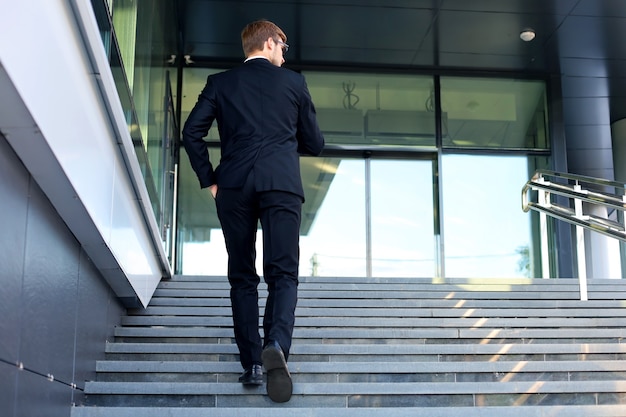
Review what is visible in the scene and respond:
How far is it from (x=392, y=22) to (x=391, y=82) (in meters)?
1.61

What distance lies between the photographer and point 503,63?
11406 millimetres

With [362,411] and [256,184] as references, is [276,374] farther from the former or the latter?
[256,184]

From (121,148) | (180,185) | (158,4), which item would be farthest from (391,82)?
(121,148)

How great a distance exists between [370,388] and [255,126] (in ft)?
4.36

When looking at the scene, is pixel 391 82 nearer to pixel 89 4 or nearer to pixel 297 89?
pixel 297 89

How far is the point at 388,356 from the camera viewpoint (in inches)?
193

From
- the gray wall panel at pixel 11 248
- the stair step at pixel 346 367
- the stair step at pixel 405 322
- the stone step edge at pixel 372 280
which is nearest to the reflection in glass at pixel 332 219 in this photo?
the stone step edge at pixel 372 280

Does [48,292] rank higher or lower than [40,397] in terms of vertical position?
higher

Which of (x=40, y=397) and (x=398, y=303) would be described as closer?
(x=40, y=397)

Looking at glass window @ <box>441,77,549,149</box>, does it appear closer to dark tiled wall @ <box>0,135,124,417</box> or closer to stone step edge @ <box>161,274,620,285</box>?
stone step edge @ <box>161,274,620,285</box>

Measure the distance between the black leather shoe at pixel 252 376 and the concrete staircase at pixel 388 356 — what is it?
2.5 inches

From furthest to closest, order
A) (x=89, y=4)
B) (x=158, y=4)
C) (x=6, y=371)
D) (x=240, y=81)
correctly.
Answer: (x=158, y=4) < (x=240, y=81) < (x=89, y=4) < (x=6, y=371)

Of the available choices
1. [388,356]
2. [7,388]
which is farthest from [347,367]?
[7,388]

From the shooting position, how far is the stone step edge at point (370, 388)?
416 centimetres
